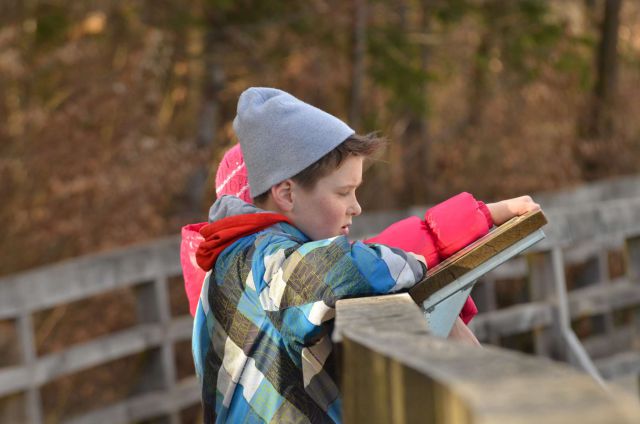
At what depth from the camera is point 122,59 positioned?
11.4 metres

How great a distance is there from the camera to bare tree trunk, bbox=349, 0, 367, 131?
41.3ft

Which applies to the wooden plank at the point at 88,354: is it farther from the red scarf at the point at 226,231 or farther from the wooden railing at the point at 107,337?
the red scarf at the point at 226,231

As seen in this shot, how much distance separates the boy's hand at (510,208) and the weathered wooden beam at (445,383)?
65cm

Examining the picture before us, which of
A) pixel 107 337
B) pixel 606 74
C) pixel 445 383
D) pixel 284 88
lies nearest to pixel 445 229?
pixel 445 383

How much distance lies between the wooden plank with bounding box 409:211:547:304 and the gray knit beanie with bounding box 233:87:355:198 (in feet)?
1.27

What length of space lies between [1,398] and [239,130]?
4.12 meters

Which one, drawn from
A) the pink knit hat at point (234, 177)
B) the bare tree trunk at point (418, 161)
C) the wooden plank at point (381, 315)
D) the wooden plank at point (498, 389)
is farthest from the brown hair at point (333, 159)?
the bare tree trunk at point (418, 161)

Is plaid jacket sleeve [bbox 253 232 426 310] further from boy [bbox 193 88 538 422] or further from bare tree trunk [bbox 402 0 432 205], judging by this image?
bare tree trunk [bbox 402 0 432 205]

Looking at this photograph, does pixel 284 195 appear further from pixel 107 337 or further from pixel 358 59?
pixel 358 59

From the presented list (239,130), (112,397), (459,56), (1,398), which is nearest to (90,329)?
(112,397)

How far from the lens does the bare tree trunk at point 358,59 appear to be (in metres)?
12.6

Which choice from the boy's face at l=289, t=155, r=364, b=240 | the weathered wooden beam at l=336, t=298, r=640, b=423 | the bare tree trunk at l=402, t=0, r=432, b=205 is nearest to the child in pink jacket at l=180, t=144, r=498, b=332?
the boy's face at l=289, t=155, r=364, b=240

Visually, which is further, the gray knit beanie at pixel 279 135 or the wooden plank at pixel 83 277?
the wooden plank at pixel 83 277

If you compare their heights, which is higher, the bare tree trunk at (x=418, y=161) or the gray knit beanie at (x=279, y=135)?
the gray knit beanie at (x=279, y=135)
